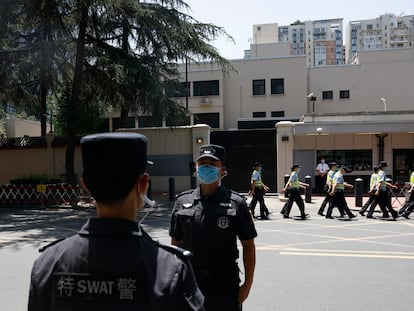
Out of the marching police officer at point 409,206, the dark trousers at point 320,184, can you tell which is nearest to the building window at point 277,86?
the dark trousers at point 320,184

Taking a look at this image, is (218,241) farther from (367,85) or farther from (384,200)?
(367,85)

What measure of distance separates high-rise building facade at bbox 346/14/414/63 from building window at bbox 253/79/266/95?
83.7m

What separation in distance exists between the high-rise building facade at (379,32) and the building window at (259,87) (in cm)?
8368

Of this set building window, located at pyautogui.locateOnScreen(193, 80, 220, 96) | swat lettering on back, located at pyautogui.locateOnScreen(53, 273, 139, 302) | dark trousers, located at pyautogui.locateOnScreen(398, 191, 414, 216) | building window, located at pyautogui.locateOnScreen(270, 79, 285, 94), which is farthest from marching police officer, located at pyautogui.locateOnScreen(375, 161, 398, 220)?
building window, located at pyautogui.locateOnScreen(193, 80, 220, 96)

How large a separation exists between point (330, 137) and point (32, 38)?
15397 millimetres

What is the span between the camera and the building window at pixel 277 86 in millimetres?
38531

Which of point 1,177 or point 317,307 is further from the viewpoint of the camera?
point 1,177

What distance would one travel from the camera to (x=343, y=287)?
6.13 metres

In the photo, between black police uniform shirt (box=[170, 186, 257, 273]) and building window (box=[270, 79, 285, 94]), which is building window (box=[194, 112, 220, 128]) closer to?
building window (box=[270, 79, 285, 94])

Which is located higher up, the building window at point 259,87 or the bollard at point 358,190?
the building window at point 259,87

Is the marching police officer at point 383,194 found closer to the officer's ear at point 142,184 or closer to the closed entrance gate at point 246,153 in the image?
the closed entrance gate at point 246,153

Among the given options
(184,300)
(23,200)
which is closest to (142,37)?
(23,200)

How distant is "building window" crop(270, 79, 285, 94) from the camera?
1517 inches

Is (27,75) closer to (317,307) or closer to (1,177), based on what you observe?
(1,177)
